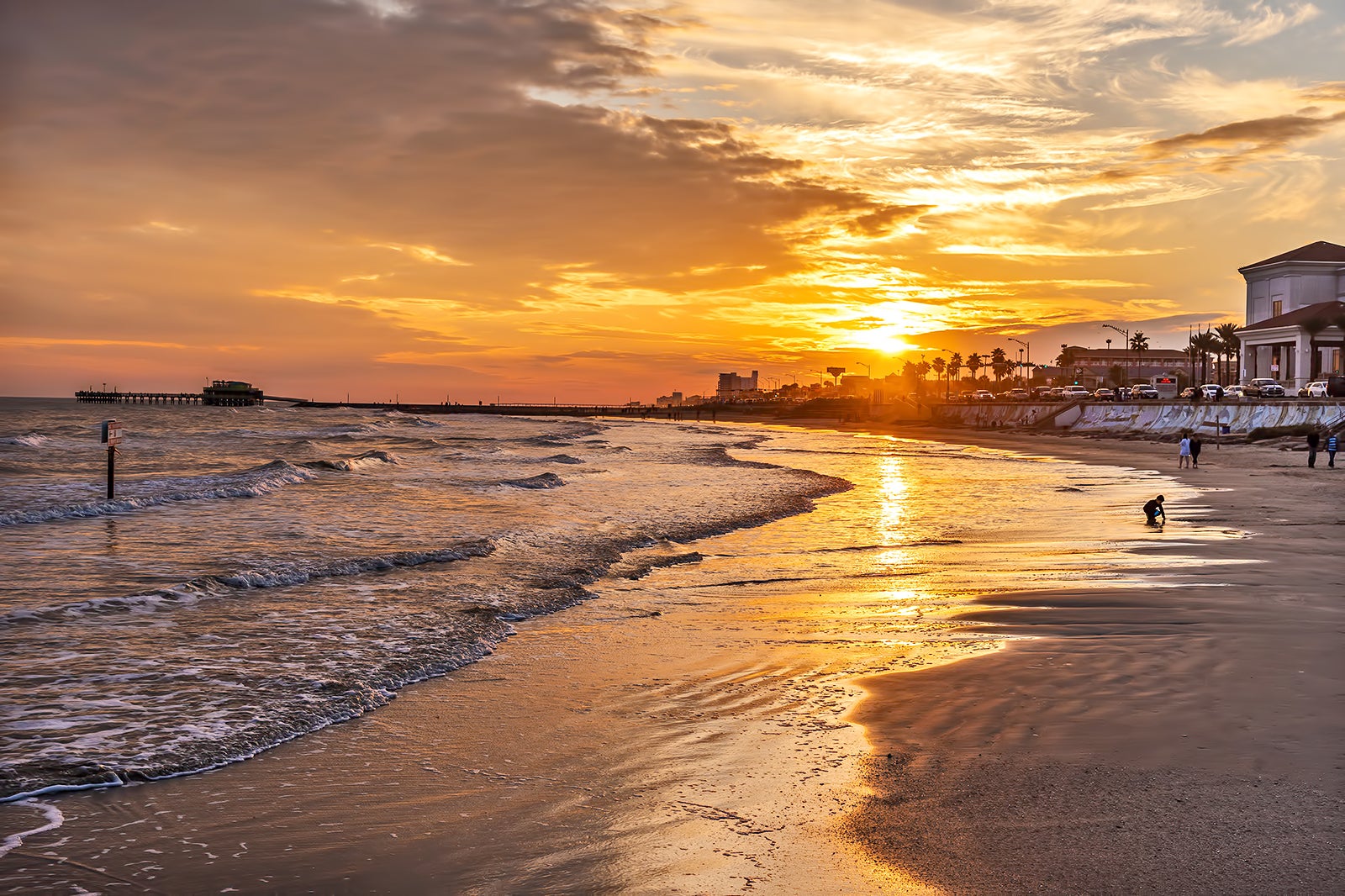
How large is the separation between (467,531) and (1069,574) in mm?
12441

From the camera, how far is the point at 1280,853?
4.72 metres

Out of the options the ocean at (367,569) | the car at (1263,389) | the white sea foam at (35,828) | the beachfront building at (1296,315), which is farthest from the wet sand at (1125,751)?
the beachfront building at (1296,315)

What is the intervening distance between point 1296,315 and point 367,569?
99.6 m

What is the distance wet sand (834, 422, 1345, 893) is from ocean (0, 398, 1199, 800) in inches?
71.5

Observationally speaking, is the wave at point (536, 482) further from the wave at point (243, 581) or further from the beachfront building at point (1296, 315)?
the beachfront building at point (1296, 315)

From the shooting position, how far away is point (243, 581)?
13711 mm

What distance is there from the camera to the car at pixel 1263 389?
72312mm

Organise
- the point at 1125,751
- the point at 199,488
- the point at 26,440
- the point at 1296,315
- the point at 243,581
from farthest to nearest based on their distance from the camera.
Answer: the point at 1296,315, the point at 26,440, the point at 199,488, the point at 243,581, the point at 1125,751

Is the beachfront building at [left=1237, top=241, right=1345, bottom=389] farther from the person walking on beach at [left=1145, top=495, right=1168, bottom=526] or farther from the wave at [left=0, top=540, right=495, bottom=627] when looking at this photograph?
the wave at [left=0, top=540, right=495, bottom=627]

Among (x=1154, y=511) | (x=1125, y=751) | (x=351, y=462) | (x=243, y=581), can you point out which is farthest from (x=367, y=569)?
(x=351, y=462)

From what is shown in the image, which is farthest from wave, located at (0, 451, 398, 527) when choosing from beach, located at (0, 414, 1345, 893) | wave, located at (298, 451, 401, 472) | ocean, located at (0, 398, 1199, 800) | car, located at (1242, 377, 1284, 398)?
car, located at (1242, 377, 1284, 398)

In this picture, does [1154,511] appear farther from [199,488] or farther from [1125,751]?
[199,488]

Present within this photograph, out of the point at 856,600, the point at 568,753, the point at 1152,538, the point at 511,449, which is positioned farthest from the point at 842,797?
the point at 511,449

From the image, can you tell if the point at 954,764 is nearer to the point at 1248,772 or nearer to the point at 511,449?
the point at 1248,772
